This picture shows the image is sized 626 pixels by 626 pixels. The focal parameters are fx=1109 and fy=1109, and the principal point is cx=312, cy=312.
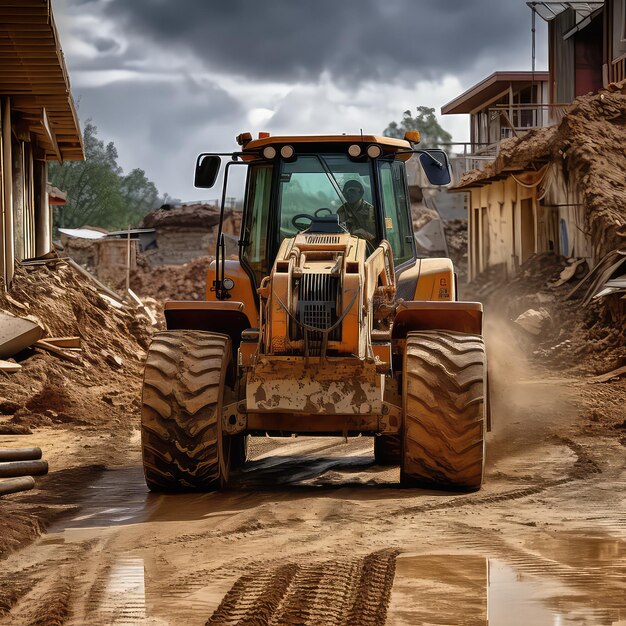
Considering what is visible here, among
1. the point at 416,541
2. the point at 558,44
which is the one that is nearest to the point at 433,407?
the point at 416,541

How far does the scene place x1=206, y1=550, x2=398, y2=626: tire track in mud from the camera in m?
5.19

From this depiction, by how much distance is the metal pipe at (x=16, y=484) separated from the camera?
336 inches

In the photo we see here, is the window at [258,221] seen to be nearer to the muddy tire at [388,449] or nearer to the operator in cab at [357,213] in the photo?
the operator in cab at [357,213]

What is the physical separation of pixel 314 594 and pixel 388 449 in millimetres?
4896

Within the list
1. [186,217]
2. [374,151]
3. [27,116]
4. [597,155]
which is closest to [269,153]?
[374,151]

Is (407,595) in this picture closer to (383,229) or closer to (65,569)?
(65,569)

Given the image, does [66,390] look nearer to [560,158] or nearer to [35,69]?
[35,69]

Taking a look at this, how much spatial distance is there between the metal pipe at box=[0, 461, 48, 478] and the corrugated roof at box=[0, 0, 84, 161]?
26.6ft

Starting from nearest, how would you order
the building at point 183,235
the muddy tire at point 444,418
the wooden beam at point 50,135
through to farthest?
the muddy tire at point 444,418 → the wooden beam at point 50,135 → the building at point 183,235

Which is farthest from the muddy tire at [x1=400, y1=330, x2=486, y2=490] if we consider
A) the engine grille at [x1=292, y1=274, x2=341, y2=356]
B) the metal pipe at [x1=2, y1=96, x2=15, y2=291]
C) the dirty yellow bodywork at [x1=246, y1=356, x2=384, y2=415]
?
the metal pipe at [x1=2, y1=96, x2=15, y2=291]

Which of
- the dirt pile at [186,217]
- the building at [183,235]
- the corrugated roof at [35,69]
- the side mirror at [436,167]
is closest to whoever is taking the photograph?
the side mirror at [436,167]

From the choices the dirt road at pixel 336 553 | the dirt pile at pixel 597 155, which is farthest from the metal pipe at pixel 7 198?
the dirt pile at pixel 597 155

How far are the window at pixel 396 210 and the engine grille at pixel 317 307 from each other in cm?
157

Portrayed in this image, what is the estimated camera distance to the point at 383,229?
971 cm
